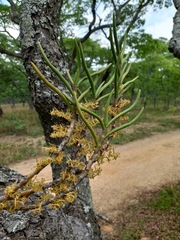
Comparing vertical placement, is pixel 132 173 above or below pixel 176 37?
below

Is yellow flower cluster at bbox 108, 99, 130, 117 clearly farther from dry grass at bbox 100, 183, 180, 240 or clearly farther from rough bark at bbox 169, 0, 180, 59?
dry grass at bbox 100, 183, 180, 240

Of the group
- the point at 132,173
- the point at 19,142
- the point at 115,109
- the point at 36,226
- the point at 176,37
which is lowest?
the point at 132,173

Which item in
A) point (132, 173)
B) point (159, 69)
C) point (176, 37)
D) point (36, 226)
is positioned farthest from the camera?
point (159, 69)

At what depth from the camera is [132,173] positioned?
5.62 metres

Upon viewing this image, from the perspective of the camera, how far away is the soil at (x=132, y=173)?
439 centimetres

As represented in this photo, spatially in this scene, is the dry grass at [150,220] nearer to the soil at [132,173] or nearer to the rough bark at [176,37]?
the soil at [132,173]

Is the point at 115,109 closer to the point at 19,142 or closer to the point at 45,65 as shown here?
the point at 45,65

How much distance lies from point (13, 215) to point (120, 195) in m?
4.01

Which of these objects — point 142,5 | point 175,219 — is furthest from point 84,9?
point 175,219

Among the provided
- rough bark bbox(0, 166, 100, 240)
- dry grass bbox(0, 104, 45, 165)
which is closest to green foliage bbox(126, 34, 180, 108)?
dry grass bbox(0, 104, 45, 165)

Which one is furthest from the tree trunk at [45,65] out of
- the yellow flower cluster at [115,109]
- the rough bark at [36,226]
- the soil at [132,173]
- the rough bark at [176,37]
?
the soil at [132,173]

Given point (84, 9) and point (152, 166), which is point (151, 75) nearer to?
point (84, 9)

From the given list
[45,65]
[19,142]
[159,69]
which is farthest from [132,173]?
[159,69]

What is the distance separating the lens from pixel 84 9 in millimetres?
9305
